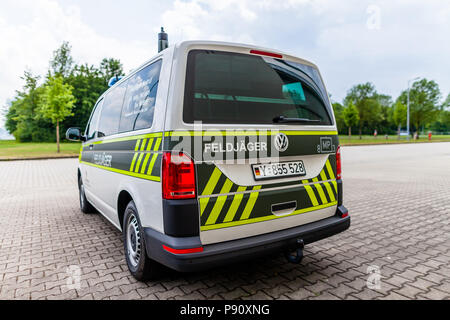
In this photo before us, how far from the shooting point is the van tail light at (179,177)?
2283mm

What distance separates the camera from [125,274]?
311 centimetres

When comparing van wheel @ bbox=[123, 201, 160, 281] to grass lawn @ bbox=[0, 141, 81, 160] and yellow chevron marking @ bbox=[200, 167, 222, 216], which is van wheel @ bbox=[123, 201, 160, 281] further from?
grass lawn @ bbox=[0, 141, 81, 160]

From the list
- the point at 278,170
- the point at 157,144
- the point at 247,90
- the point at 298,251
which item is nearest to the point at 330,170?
the point at 278,170

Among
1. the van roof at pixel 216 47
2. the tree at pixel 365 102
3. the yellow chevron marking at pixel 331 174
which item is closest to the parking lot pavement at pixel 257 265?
the yellow chevron marking at pixel 331 174

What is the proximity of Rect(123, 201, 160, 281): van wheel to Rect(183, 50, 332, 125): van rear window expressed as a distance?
114 centimetres

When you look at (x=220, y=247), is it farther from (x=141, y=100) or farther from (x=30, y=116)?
(x=30, y=116)

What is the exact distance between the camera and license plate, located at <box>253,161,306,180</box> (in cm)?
260

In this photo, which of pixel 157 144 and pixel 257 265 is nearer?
pixel 157 144

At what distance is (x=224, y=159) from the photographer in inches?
95.5

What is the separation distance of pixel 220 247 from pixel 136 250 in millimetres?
1055

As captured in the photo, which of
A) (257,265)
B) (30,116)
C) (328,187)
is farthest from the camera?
(30,116)

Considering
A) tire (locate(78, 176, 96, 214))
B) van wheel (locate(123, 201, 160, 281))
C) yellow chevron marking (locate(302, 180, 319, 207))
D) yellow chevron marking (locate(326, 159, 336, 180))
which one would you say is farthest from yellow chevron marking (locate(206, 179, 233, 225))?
tire (locate(78, 176, 96, 214))

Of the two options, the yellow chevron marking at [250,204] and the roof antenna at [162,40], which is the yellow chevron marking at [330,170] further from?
the roof antenna at [162,40]
